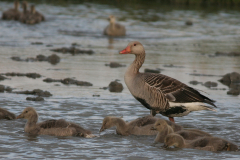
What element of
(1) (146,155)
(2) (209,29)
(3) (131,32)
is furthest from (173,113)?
(2) (209,29)

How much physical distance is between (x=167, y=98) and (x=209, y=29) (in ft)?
69.1

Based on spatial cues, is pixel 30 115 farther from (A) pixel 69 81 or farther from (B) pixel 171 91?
(A) pixel 69 81

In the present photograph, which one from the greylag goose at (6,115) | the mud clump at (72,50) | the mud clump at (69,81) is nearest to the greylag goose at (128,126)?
the greylag goose at (6,115)

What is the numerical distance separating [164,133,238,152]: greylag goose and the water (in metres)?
0.13

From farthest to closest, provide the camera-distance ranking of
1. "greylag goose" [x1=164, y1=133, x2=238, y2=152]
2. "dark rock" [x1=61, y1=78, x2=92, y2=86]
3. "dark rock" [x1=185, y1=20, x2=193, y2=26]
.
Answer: "dark rock" [x1=185, y1=20, x2=193, y2=26]
"dark rock" [x1=61, y1=78, x2=92, y2=86]
"greylag goose" [x1=164, y1=133, x2=238, y2=152]

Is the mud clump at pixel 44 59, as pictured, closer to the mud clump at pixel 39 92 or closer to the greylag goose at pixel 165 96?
the mud clump at pixel 39 92

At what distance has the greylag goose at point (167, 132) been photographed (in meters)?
9.50

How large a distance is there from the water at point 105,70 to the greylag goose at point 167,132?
333 millimetres

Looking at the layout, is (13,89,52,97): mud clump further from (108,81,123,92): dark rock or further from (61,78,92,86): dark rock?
(108,81,123,92): dark rock

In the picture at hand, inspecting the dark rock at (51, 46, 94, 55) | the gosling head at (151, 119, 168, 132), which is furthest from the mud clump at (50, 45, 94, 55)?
the gosling head at (151, 119, 168, 132)

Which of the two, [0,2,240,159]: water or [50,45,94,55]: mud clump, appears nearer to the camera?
[0,2,240,159]: water

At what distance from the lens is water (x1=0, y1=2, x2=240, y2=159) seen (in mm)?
9102

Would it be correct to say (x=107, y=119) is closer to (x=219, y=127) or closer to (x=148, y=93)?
(x=148, y=93)

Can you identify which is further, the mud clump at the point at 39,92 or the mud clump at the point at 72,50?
the mud clump at the point at 72,50
